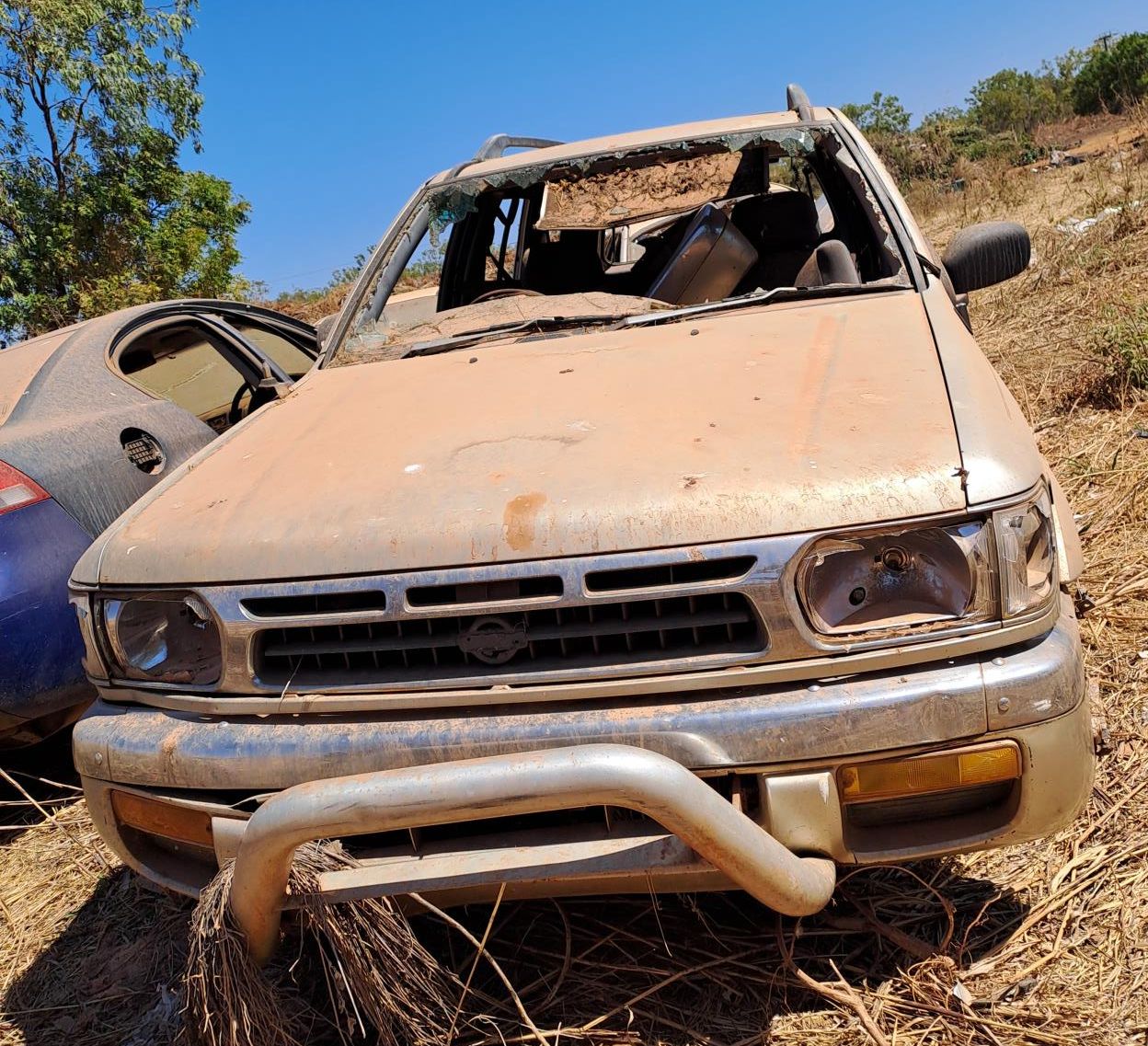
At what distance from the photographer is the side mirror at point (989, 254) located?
116 inches

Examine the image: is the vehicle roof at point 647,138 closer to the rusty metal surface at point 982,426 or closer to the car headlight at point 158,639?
the rusty metal surface at point 982,426

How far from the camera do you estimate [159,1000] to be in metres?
2.48

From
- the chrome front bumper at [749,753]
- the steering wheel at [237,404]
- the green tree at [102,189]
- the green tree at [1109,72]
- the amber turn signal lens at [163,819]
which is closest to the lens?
the chrome front bumper at [749,753]

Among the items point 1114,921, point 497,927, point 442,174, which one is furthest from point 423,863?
point 442,174

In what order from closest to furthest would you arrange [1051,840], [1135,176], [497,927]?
[497,927] → [1051,840] → [1135,176]

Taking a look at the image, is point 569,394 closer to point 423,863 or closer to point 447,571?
point 447,571

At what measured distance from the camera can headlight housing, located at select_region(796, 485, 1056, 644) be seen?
1.76 m

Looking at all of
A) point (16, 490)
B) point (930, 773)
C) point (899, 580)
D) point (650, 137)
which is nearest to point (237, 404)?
point (16, 490)

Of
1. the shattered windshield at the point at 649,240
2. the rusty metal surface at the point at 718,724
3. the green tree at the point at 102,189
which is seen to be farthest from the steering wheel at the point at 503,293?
the green tree at the point at 102,189

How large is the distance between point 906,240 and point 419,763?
6.81 feet

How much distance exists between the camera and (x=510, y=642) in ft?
6.15

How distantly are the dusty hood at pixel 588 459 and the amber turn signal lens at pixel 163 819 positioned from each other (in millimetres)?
454

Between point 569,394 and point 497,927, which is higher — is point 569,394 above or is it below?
above

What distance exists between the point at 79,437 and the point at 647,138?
222 centimetres
